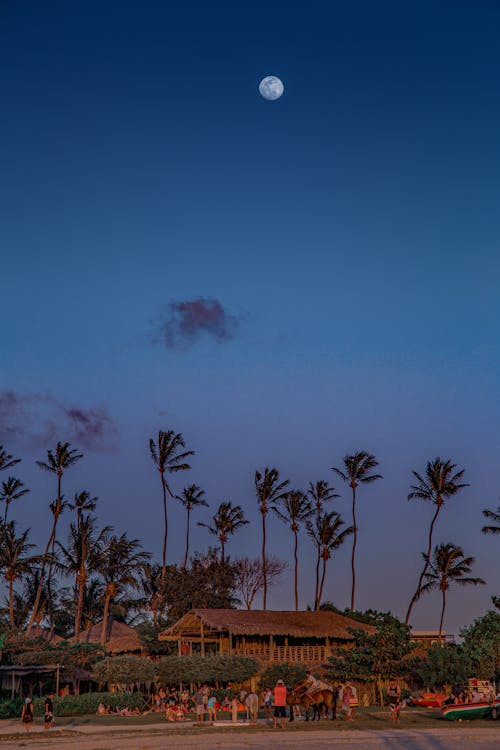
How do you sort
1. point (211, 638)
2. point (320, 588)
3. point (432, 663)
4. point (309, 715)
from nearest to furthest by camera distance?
point (309, 715)
point (432, 663)
point (211, 638)
point (320, 588)

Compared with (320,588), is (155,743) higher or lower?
lower

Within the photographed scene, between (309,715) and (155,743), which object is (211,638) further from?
(155,743)

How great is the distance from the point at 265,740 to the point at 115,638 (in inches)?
1691

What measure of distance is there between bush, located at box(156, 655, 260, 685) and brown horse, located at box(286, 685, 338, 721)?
13.6 meters

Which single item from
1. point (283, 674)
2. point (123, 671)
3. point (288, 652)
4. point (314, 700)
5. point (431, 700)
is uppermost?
point (288, 652)

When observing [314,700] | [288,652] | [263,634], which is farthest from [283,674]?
[314,700]

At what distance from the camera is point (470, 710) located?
30.2m

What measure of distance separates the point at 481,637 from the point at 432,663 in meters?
3.17

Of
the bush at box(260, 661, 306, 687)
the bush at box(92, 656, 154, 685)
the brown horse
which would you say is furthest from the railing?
the brown horse

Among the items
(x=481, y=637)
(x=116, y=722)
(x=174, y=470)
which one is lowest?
(x=116, y=722)

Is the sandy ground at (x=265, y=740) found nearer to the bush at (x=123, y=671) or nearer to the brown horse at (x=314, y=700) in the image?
the brown horse at (x=314, y=700)

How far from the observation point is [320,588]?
7938cm

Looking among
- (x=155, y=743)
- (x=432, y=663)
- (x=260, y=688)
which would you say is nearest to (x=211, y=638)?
(x=260, y=688)

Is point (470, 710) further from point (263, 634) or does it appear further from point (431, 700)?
point (263, 634)
